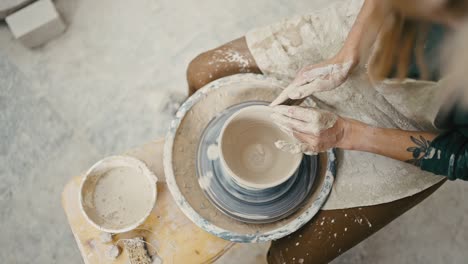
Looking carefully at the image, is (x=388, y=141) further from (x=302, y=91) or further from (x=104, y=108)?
(x=104, y=108)

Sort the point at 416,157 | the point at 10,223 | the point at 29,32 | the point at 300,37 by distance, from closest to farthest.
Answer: the point at 416,157 < the point at 300,37 < the point at 10,223 < the point at 29,32

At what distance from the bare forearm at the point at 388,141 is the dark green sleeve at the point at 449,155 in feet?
0.18

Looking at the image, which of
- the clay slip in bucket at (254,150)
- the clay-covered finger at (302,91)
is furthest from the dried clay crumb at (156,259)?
the clay-covered finger at (302,91)

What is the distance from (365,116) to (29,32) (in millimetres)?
1853

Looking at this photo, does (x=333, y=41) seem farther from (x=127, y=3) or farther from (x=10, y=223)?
(x=10, y=223)

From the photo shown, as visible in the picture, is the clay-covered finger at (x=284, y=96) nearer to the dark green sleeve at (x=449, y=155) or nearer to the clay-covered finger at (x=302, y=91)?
the clay-covered finger at (x=302, y=91)

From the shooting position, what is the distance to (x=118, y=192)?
1497mm

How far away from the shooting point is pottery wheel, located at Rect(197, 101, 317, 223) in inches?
54.5

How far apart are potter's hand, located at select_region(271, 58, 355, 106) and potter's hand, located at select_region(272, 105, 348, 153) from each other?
5 cm

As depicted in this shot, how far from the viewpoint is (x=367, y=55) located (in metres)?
1.45

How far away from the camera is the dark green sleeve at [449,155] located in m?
1.21

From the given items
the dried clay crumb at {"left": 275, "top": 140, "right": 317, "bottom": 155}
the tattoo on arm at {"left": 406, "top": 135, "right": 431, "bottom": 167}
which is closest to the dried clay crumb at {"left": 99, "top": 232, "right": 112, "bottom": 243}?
the dried clay crumb at {"left": 275, "top": 140, "right": 317, "bottom": 155}

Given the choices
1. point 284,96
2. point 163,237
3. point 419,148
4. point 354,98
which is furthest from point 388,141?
point 163,237

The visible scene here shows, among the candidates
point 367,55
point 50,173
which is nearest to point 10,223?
point 50,173
